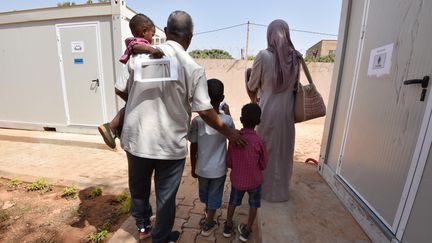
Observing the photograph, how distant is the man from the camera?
1.70 metres

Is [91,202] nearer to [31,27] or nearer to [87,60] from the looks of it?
[87,60]

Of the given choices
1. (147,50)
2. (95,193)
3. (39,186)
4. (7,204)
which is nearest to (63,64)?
(39,186)

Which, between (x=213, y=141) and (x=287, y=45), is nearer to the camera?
(x=213, y=141)

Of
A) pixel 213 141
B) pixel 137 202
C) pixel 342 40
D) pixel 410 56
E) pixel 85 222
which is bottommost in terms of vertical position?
pixel 85 222

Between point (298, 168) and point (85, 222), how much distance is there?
2934 millimetres

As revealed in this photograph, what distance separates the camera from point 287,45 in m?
2.37

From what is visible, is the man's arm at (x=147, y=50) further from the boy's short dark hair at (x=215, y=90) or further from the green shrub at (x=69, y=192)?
the green shrub at (x=69, y=192)

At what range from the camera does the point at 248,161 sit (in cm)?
206

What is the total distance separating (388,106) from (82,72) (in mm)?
5193

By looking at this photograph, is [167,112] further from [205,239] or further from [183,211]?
[183,211]

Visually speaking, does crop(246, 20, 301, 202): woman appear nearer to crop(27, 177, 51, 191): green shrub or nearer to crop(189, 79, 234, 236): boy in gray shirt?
crop(189, 79, 234, 236): boy in gray shirt

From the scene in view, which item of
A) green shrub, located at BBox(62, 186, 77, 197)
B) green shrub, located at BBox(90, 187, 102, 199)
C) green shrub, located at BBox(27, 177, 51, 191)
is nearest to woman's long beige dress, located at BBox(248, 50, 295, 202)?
green shrub, located at BBox(90, 187, 102, 199)

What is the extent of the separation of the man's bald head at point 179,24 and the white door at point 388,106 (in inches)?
68.9

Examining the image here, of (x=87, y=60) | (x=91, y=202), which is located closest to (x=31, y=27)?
(x=87, y=60)
